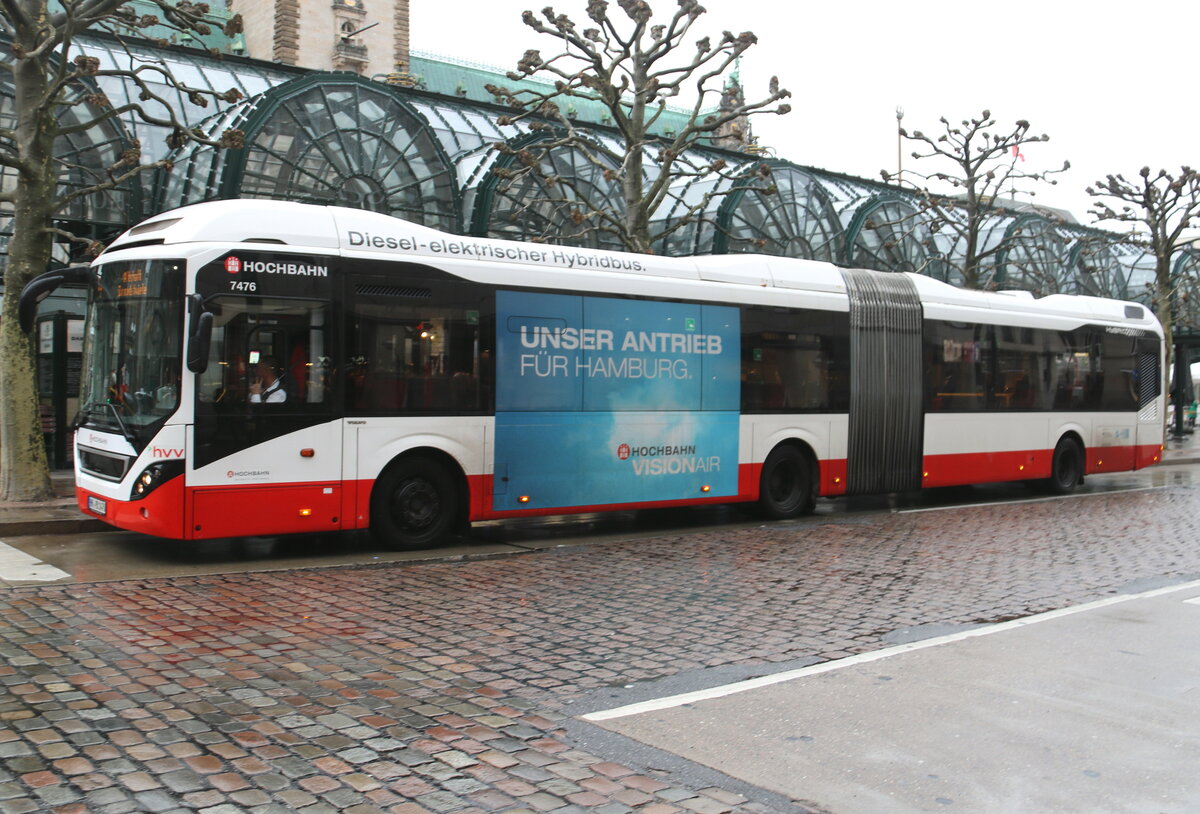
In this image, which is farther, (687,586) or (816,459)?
(816,459)

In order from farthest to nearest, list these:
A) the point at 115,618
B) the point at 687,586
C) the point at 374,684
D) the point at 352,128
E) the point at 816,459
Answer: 1. the point at 352,128
2. the point at 816,459
3. the point at 687,586
4. the point at 115,618
5. the point at 374,684

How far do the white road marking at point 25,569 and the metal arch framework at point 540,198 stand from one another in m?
14.2

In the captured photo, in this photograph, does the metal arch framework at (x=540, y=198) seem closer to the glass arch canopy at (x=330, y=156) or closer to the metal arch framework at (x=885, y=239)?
the glass arch canopy at (x=330, y=156)

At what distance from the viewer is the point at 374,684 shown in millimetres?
6172

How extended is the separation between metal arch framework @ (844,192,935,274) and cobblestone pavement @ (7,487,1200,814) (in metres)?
22.4

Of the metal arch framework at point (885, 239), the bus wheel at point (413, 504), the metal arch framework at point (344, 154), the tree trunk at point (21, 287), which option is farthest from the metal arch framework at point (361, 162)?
the bus wheel at point (413, 504)

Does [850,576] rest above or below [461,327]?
below

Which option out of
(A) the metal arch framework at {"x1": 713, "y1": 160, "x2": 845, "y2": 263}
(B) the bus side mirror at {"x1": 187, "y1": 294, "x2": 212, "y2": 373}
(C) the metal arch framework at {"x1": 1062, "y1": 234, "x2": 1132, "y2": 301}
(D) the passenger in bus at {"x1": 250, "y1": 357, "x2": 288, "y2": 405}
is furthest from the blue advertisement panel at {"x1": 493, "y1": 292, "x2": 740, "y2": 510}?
(C) the metal arch framework at {"x1": 1062, "y1": 234, "x2": 1132, "y2": 301}

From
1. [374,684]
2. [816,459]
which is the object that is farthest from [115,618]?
[816,459]

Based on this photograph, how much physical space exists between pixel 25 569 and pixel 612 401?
6.30 meters

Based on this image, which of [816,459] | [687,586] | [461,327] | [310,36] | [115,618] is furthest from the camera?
[310,36]

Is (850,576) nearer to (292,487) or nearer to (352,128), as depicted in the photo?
(292,487)

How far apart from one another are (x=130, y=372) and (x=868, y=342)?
9.87m

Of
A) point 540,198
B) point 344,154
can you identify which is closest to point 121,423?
point 344,154
